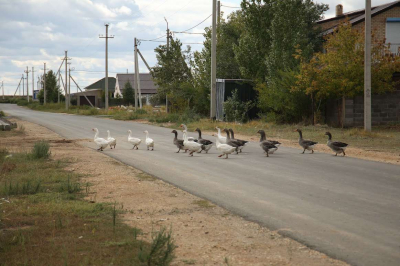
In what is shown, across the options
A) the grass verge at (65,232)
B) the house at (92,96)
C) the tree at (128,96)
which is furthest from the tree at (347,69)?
the tree at (128,96)

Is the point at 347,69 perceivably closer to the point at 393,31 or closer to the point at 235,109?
the point at 235,109

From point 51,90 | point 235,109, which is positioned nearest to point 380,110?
point 235,109

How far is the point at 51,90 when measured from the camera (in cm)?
11175

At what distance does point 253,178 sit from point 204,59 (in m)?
32.7

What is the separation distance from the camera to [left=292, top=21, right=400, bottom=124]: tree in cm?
2669

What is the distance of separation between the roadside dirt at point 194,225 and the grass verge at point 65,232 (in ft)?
1.03

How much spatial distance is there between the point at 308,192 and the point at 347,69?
1744 centimetres

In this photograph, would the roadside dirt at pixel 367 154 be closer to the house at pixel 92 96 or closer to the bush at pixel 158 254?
the bush at pixel 158 254

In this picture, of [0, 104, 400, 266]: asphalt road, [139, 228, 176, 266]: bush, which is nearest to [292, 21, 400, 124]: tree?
[0, 104, 400, 266]: asphalt road

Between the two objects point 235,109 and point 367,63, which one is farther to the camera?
point 235,109

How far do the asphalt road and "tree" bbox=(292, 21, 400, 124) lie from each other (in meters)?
9.76

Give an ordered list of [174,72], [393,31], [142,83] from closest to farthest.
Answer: [393,31], [174,72], [142,83]

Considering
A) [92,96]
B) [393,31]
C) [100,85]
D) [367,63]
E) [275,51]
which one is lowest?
[367,63]

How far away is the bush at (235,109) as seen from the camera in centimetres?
3353
